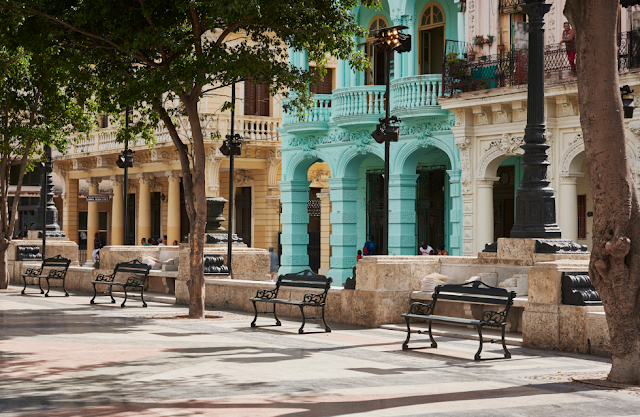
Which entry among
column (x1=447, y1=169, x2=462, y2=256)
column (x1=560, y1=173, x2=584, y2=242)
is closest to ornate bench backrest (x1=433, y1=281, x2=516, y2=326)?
column (x1=560, y1=173, x2=584, y2=242)

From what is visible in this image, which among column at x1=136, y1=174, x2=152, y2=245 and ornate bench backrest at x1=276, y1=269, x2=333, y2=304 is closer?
ornate bench backrest at x1=276, y1=269, x2=333, y2=304

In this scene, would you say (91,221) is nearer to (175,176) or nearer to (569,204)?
(175,176)

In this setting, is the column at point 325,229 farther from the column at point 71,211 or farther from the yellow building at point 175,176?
the column at point 71,211

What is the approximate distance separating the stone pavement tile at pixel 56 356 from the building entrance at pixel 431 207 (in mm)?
17813

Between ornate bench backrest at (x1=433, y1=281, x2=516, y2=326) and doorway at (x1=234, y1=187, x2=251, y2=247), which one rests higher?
doorway at (x1=234, y1=187, x2=251, y2=247)

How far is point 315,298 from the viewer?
15016 mm

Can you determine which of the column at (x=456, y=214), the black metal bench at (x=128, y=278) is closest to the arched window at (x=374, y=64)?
the column at (x=456, y=214)

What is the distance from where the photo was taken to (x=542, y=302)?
1136 cm

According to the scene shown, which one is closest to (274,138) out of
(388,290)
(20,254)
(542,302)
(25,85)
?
(20,254)

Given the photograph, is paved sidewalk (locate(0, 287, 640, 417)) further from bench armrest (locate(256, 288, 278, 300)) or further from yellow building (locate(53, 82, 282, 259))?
yellow building (locate(53, 82, 282, 259))

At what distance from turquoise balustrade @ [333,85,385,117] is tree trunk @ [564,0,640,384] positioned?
17.7 m

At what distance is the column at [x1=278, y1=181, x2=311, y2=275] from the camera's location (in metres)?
30.0

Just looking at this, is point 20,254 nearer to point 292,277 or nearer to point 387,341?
point 292,277

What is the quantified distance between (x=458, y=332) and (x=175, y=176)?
87.6 ft
